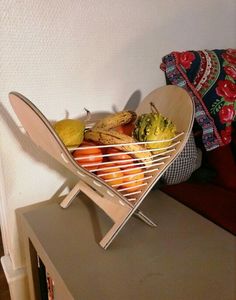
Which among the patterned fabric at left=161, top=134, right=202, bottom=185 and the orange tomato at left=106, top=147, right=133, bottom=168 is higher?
the orange tomato at left=106, top=147, right=133, bottom=168

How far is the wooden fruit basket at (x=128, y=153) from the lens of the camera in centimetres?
45

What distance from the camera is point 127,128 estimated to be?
26.5 inches

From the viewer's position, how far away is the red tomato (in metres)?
0.67

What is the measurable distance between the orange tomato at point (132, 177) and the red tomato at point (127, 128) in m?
0.13

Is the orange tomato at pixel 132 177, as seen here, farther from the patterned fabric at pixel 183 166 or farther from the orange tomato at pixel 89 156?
the patterned fabric at pixel 183 166

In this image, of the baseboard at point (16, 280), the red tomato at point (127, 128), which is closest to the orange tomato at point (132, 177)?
the red tomato at point (127, 128)

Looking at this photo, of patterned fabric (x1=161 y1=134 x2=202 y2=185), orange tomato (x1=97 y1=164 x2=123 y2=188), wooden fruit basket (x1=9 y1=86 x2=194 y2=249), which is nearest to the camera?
wooden fruit basket (x1=9 y1=86 x2=194 y2=249)

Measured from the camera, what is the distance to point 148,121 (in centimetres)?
60

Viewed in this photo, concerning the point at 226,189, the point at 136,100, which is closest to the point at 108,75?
the point at 136,100

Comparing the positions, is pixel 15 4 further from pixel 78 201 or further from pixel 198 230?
pixel 198 230

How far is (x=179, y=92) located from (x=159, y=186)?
0.32m

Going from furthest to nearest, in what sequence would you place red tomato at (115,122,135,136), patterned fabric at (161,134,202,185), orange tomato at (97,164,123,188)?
1. patterned fabric at (161,134,202,185)
2. red tomato at (115,122,135,136)
3. orange tomato at (97,164,123,188)

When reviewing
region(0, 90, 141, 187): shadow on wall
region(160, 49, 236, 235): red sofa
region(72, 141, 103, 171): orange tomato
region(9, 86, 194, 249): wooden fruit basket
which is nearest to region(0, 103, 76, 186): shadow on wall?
region(0, 90, 141, 187): shadow on wall

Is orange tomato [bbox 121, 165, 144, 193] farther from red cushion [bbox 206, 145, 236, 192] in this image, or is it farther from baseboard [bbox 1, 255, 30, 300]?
baseboard [bbox 1, 255, 30, 300]
